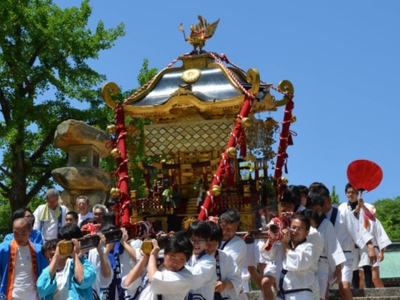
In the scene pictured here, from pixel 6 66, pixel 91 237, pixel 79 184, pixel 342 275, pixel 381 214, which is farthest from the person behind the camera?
pixel 381 214

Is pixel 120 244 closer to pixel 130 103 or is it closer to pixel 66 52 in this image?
pixel 130 103

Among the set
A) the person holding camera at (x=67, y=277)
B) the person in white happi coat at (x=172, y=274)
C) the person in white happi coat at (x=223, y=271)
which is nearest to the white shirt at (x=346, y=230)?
the person in white happi coat at (x=223, y=271)

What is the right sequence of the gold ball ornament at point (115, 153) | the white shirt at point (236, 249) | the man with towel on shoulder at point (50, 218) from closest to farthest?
the white shirt at point (236, 249) → the man with towel on shoulder at point (50, 218) → the gold ball ornament at point (115, 153)

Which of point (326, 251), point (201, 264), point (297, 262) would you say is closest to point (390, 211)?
point (326, 251)

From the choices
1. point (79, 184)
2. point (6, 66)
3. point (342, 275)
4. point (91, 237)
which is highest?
point (6, 66)

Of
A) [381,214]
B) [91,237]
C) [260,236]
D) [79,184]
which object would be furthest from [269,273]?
[381,214]

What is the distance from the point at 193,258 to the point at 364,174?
290 centimetres

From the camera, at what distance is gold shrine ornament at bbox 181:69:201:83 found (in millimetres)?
10492

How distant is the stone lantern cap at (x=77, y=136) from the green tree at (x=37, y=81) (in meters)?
2.60

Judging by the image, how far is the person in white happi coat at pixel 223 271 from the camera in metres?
6.09

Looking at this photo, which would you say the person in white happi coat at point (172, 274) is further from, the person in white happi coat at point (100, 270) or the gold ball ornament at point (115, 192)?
→ the gold ball ornament at point (115, 192)

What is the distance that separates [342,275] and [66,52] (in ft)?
48.8

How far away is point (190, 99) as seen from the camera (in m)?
10.1

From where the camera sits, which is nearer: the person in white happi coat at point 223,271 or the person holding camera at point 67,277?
the person holding camera at point 67,277
